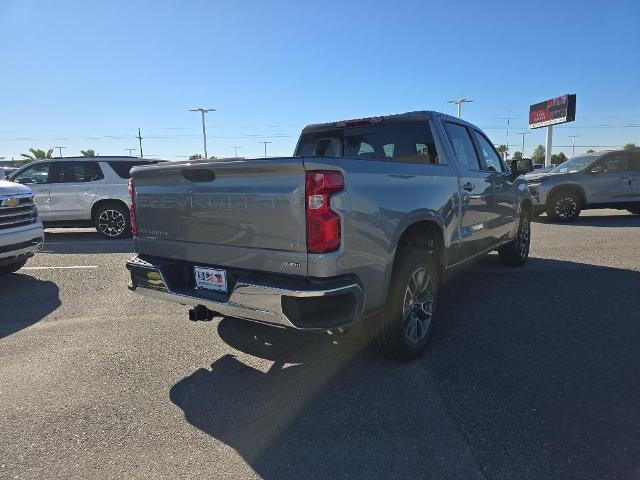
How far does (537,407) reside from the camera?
2.89 m

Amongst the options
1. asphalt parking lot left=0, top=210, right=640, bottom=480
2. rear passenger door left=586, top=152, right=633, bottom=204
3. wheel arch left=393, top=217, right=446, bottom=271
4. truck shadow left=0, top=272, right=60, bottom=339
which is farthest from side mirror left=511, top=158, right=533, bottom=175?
rear passenger door left=586, top=152, right=633, bottom=204

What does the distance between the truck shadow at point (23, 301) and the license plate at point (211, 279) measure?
8.05 ft

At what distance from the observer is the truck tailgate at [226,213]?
2770mm

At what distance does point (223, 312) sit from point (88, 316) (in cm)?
254

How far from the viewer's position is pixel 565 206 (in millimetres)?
11812

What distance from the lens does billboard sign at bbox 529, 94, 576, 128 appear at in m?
35.7

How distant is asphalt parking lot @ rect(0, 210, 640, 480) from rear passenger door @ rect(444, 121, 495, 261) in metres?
0.71

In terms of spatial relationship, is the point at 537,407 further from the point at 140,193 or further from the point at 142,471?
the point at 140,193

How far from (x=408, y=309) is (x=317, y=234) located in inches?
48.5

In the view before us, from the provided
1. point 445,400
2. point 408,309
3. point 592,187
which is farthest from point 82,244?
point 592,187

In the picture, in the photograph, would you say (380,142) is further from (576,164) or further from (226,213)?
(576,164)

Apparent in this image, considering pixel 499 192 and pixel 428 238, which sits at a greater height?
pixel 499 192

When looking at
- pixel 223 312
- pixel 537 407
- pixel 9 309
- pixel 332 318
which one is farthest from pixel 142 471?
pixel 9 309

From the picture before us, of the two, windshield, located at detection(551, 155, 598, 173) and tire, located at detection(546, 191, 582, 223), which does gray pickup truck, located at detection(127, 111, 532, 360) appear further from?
windshield, located at detection(551, 155, 598, 173)
